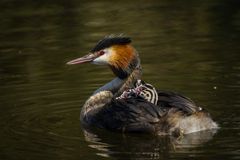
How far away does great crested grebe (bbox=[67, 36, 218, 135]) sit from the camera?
8781 mm

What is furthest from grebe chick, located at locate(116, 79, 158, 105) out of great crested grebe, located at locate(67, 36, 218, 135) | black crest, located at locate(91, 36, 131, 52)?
black crest, located at locate(91, 36, 131, 52)

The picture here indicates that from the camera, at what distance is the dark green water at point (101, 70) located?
333 inches

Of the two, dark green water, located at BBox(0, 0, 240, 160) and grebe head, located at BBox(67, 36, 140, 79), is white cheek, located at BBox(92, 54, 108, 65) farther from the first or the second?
dark green water, located at BBox(0, 0, 240, 160)

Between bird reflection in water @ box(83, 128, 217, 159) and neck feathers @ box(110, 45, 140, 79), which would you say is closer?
bird reflection in water @ box(83, 128, 217, 159)

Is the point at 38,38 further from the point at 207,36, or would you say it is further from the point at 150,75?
the point at 150,75

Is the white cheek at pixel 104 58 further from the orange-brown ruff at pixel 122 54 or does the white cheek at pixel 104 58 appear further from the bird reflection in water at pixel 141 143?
the bird reflection in water at pixel 141 143

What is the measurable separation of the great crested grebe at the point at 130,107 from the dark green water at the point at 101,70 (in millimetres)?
127

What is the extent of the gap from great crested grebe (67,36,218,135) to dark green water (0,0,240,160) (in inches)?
5.0

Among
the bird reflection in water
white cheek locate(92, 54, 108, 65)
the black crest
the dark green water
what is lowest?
the dark green water

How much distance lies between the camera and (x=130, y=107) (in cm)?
898

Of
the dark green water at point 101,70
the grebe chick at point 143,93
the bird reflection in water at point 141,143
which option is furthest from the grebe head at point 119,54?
the bird reflection in water at point 141,143

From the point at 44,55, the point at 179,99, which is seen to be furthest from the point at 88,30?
the point at 179,99

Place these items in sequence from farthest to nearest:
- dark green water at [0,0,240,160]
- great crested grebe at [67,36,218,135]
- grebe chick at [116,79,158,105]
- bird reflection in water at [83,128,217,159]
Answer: grebe chick at [116,79,158,105]
great crested grebe at [67,36,218,135]
dark green water at [0,0,240,160]
bird reflection in water at [83,128,217,159]

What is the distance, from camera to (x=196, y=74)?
37.7ft
